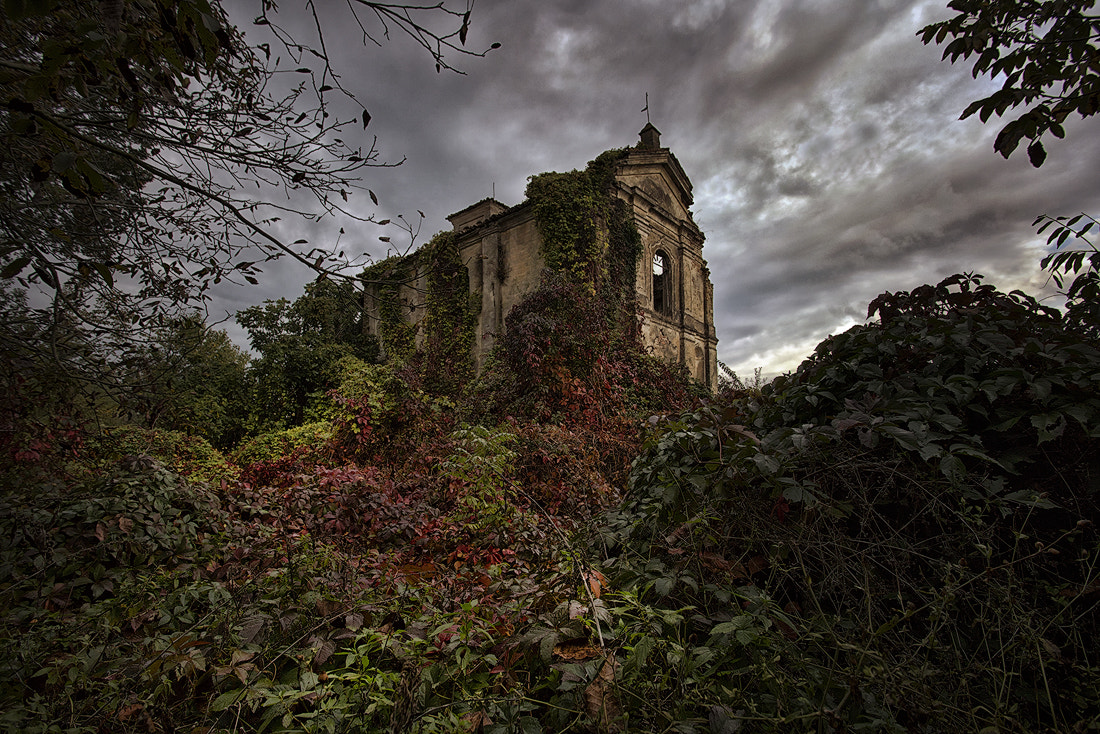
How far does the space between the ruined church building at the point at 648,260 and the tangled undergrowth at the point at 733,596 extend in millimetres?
11052

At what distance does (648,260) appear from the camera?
1600 centimetres

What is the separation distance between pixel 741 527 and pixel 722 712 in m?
1.02

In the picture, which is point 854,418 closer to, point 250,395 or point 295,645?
point 295,645

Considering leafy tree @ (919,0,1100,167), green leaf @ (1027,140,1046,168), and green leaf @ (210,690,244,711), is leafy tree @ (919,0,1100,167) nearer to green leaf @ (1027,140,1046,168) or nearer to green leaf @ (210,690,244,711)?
green leaf @ (1027,140,1046,168)

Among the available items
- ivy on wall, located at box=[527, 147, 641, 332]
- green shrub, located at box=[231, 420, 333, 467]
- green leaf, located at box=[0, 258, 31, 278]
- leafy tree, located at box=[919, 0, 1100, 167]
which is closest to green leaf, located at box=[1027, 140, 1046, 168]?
leafy tree, located at box=[919, 0, 1100, 167]

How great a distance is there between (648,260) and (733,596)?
14811 millimetres

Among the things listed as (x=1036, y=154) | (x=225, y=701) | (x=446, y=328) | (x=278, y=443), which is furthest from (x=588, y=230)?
(x=225, y=701)

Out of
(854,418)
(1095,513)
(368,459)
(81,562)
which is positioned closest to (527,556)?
(854,418)

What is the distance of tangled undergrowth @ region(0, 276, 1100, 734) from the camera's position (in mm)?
1656

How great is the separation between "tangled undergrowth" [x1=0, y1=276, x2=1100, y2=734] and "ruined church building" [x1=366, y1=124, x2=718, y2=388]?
11052 mm

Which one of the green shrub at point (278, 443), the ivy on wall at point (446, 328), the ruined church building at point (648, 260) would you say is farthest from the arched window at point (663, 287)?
the green shrub at point (278, 443)

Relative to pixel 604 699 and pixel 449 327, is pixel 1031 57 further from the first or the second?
pixel 449 327

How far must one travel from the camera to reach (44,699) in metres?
1.90

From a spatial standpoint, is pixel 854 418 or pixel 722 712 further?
pixel 854 418
